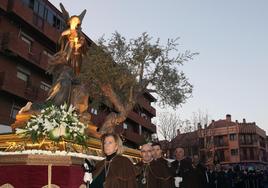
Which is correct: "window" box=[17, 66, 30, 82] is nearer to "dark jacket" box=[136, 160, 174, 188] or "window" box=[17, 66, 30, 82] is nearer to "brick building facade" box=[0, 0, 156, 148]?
"brick building facade" box=[0, 0, 156, 148]

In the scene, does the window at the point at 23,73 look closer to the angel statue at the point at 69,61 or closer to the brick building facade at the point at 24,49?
the brick building facade at the point at 24,49

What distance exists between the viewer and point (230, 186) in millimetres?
19688

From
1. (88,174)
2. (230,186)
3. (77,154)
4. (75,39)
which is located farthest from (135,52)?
(88,174)

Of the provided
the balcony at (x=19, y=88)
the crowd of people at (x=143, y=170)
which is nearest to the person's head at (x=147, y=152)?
the crowd of people at (x=143, y=170)

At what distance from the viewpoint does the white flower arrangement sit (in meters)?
8.34

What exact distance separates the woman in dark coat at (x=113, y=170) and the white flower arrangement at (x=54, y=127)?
3051mm

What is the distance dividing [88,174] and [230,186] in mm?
15709

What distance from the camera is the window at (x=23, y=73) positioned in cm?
2929

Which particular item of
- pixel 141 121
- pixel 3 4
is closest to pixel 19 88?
pixel 3 4

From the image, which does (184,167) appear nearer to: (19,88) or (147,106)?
(19,88)

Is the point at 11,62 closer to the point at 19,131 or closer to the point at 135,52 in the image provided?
the point at 135,52

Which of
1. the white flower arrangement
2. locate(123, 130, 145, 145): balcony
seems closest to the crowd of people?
the white flower arrangement

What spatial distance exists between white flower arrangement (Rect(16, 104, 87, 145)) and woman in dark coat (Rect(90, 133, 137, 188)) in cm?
305

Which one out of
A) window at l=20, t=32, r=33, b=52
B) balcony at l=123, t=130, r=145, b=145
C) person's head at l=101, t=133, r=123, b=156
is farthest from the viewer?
balcony at l=123, t=130, r=145, b=145
